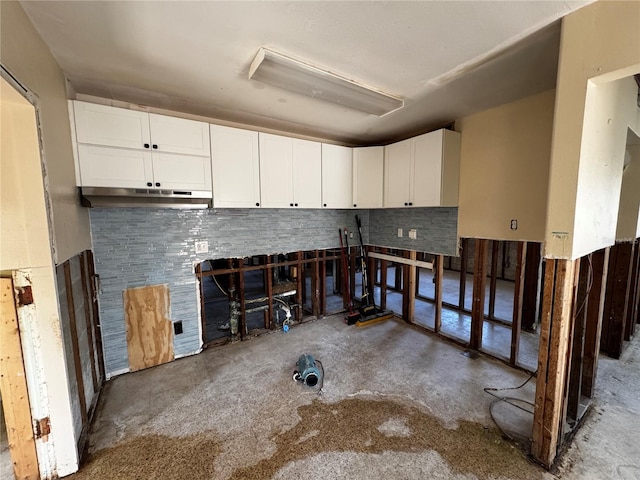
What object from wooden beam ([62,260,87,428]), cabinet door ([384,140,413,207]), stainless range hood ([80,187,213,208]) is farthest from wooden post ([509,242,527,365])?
wooden beam ([62,260,87,428])

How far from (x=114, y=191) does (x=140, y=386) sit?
1894 mm

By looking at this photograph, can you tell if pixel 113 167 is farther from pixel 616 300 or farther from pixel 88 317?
pixel 616 300

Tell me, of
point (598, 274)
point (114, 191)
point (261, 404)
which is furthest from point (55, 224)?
point (598, 274)

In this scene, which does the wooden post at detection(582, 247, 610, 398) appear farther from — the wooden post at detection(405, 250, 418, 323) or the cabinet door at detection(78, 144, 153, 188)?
the cabinet door at detection(78, 144, 153, 188)

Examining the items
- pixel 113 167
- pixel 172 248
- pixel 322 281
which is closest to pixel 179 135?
pixel 113 167

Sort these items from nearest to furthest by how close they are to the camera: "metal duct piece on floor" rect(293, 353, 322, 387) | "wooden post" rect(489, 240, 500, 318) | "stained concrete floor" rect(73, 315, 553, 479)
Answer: "stained concrete floor" rect(73, 315, 553, 479) → "metal duct piece on floor" rect(293, 353, 322, 387) → "wooden post" rect(489, 240, 500, 318)

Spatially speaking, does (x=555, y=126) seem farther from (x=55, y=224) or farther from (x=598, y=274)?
(x=55, y=224)

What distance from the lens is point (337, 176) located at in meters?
3.74

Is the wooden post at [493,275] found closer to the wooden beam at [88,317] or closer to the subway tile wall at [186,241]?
the subway tile wall at [186,241]

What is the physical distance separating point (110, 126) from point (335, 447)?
3.20 metres

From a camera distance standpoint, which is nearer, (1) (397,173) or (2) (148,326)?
(2) (148,326)

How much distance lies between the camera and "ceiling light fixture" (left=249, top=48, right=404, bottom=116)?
190 cm

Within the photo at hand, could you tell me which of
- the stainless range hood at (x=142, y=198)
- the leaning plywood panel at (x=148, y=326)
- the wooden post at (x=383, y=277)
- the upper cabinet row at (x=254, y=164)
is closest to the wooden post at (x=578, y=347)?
the upper cabinet row at (x=254, y=164)

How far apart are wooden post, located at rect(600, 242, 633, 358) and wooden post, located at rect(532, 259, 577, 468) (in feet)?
6.91
